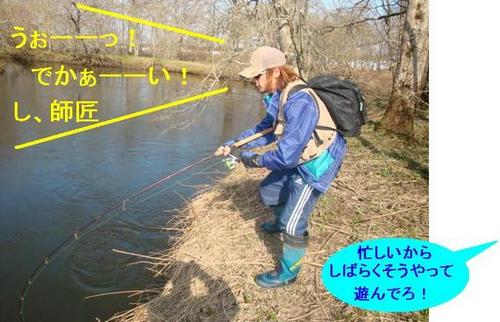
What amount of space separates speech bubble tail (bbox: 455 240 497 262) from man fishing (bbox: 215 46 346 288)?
3.25 ft

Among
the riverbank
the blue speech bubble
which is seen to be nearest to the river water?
the riverbank

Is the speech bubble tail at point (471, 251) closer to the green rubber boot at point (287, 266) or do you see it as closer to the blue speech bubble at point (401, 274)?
the blue speech bubble at point (401, 274)

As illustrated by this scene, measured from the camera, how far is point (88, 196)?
7203 millimetres

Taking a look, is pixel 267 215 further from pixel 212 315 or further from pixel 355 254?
pixel 355 254

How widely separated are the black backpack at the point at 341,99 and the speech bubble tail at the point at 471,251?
1.05 meters

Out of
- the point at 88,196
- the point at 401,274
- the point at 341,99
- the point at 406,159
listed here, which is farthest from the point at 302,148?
the point at 88,196

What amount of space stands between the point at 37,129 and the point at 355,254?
407 inches

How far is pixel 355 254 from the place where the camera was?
2779 millimetres

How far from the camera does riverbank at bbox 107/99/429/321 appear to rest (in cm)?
344

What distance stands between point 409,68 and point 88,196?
21.1ft

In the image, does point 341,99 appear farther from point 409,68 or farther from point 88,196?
→ point 409,68

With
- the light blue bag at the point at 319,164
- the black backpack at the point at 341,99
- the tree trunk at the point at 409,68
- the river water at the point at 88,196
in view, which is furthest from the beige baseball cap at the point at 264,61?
the tree trunk at the point at 409,68

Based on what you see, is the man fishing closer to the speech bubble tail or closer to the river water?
the speech bubble tail

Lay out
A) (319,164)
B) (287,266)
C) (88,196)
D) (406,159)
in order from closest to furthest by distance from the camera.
Result: (319,164)
(287,266)
(406,159)
(88,196)
